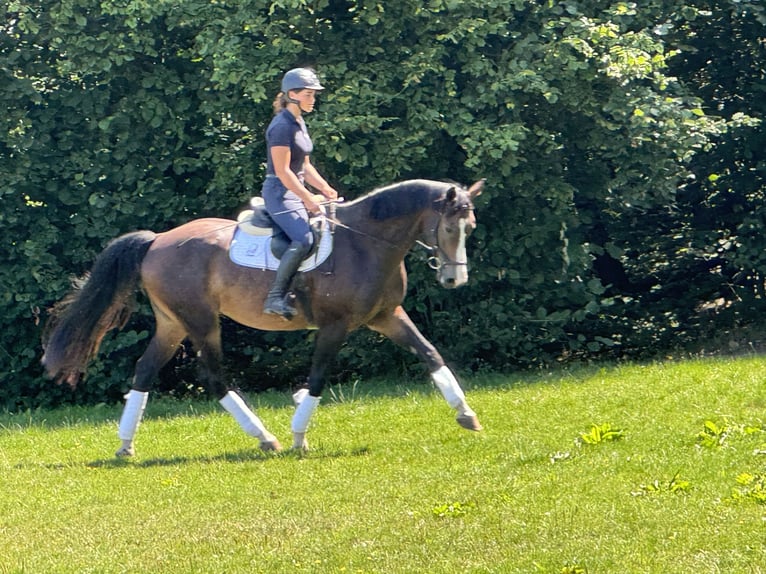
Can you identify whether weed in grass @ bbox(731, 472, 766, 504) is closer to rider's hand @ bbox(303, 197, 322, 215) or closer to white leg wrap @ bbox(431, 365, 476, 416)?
white leg wrap @ bbox(431, 365, 476, 416)

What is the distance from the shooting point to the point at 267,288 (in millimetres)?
11008

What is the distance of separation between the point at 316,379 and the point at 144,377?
63.5 inches

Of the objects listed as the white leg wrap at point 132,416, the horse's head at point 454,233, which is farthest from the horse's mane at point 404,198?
the white leg wrap at point 132,416

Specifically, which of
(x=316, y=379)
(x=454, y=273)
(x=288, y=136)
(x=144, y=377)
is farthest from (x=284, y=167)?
(x=144, y=377)

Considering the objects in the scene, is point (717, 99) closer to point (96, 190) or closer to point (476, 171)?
point (476, 171)

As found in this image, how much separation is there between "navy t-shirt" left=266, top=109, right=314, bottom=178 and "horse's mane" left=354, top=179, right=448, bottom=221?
731 mm

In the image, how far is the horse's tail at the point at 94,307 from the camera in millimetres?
11500

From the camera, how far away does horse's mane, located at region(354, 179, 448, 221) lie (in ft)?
34.2

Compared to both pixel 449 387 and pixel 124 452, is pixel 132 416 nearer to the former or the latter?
pixel 124 452

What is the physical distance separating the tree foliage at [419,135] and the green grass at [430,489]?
2.80 m

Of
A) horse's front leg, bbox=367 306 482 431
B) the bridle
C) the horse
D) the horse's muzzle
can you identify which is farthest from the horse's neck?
horse's front leg, bbox=367 306 482 431

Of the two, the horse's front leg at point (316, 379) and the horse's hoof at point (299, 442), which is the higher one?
the horse's front leg at point (316, 379)

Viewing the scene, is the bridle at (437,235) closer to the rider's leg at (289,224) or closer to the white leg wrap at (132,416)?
the rider's leg at (289,224)

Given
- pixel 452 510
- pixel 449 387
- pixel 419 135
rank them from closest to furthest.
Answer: pixel 452 510 < pixel 449 387 < pixel 419 135
